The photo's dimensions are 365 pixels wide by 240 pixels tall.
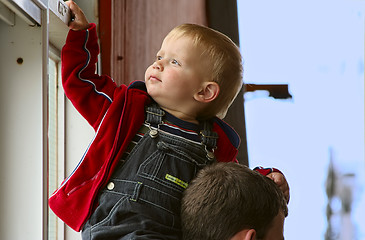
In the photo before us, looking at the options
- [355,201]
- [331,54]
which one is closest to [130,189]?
[331,54]

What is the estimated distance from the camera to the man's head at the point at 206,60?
1025 millimetres

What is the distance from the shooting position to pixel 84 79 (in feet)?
3.39

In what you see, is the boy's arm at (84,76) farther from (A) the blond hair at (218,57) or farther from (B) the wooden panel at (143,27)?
(B) the wooden panel at (143,27)

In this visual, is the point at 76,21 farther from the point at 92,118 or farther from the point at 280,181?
the point at 280,181

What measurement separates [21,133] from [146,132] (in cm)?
21

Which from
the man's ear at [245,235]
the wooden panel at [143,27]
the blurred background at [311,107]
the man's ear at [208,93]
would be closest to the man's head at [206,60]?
the man's ear at [208,93]

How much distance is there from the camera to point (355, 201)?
2.67m

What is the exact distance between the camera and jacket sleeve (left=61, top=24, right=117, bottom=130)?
102 cm

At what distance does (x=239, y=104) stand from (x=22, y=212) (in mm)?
1015

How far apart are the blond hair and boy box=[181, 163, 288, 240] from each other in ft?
0.64

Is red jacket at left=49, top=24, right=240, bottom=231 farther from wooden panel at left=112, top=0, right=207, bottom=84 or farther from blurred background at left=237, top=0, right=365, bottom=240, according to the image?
blurred background at left=237, top=0, right=365, bottom=240

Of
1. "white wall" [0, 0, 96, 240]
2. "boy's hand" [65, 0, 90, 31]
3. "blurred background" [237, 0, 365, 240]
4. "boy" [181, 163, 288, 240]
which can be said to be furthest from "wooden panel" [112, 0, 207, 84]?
"boy" [181, 163, 288, 240]

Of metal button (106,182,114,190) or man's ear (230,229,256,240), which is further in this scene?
metal button (106,182,114,190)

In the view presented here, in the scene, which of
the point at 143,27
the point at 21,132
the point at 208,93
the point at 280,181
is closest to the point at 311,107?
the point at 143,27
